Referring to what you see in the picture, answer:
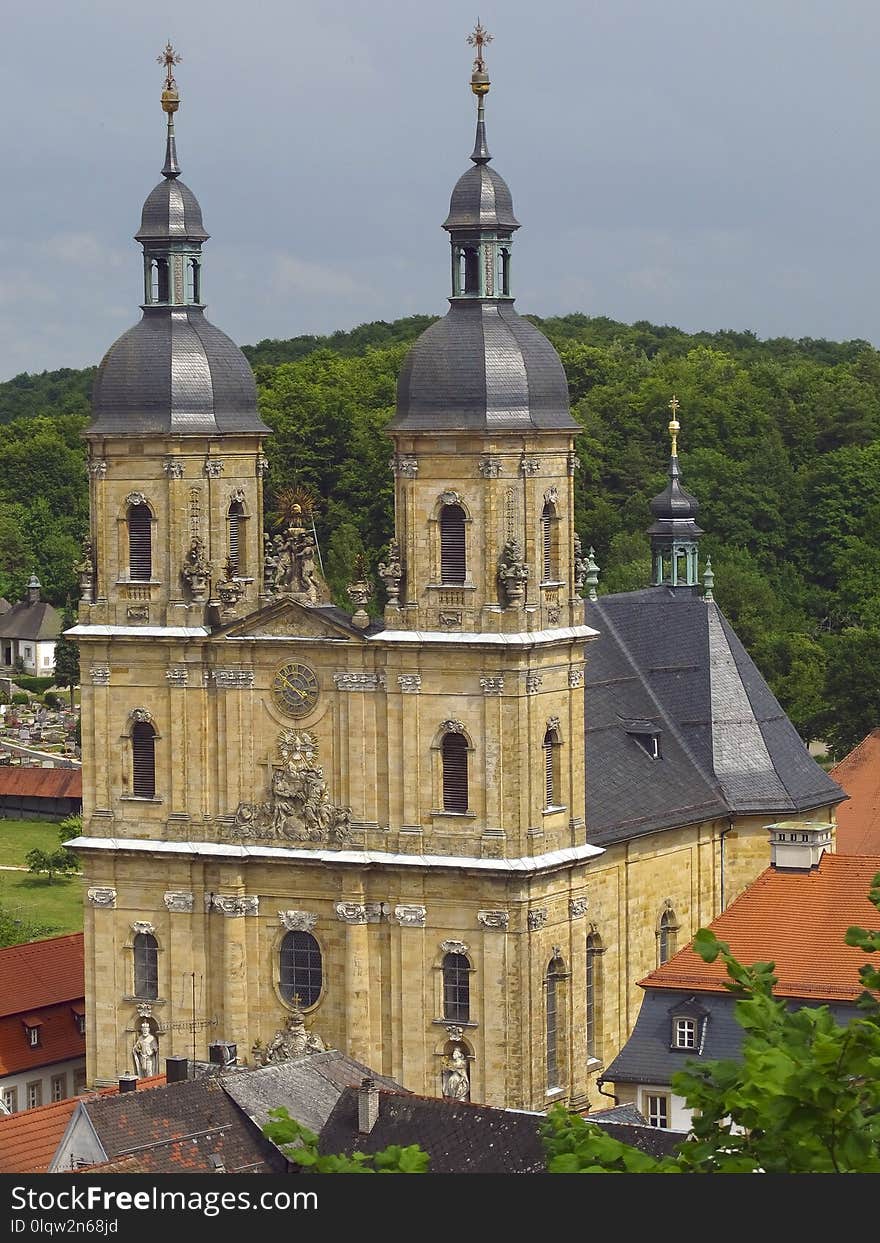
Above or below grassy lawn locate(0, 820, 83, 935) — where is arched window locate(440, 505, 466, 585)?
above

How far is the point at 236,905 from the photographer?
6738cm

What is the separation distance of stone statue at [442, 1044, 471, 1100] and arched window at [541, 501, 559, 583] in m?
9.50

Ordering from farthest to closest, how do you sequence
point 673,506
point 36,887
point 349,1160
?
point 36,887 → point 673,506 → point 349,1160

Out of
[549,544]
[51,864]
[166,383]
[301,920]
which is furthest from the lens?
[51,864]

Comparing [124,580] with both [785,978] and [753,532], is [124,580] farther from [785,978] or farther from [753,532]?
[753,532]

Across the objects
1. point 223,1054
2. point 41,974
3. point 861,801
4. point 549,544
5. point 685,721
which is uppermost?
point 549,544

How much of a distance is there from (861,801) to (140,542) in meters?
26.1

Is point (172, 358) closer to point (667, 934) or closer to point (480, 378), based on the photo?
point (480, 378)

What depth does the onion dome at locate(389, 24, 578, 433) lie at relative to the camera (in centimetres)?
6431

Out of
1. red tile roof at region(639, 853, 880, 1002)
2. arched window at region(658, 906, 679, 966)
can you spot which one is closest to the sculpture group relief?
red tile roof at region(639, 853, 880, 1002)

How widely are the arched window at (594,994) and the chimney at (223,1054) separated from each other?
7.38m

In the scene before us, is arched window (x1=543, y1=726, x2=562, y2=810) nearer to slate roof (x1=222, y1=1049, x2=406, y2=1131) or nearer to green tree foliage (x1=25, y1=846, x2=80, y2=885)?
slate roof (x1=222, y1=1049, x2=406, y2=1131)

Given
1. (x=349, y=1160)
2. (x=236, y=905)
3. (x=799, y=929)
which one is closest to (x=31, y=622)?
(x=236, y=905)

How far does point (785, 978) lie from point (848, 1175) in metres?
37.6
